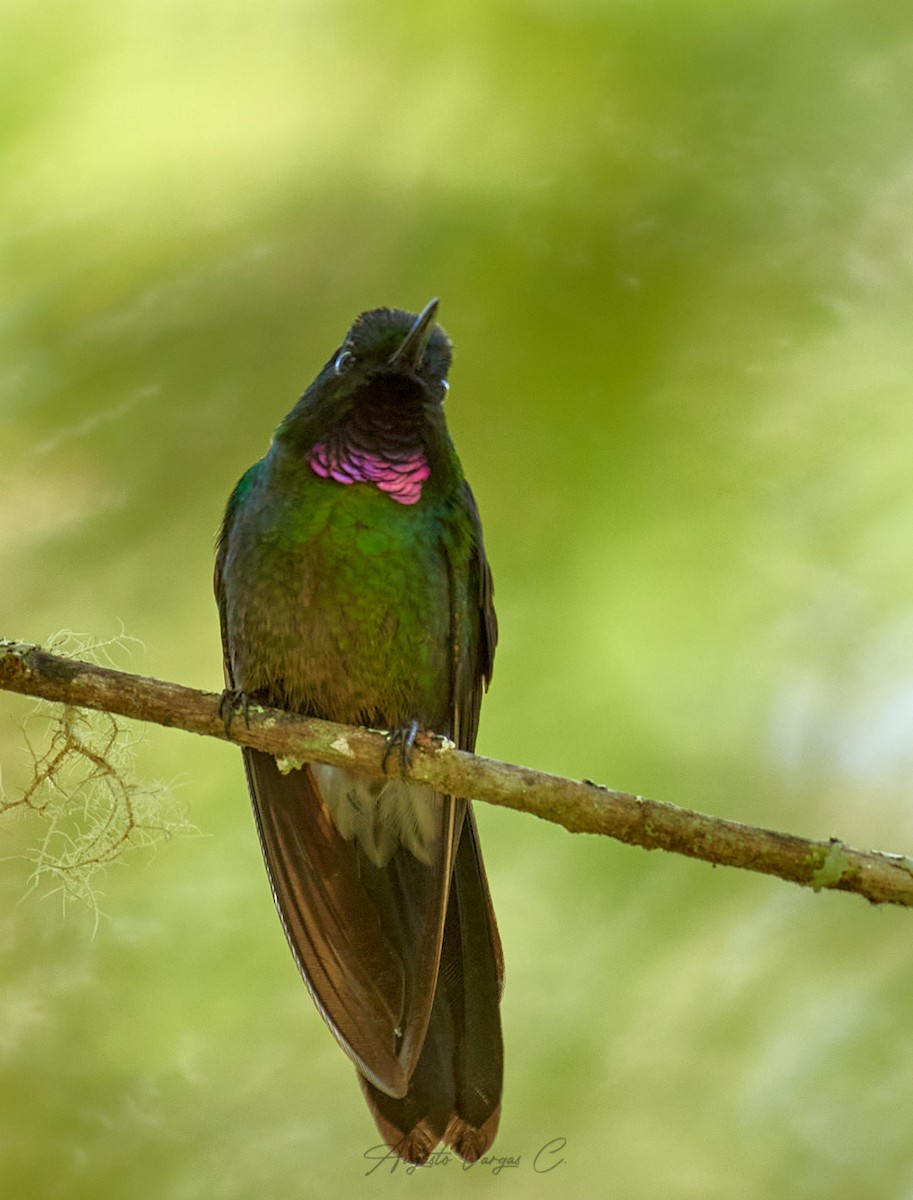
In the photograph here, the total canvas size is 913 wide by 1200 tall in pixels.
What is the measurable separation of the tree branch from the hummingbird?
355mm

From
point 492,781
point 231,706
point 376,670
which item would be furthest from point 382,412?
point 492,781

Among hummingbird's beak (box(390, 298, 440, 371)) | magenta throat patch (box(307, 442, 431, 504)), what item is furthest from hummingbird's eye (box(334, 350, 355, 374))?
magenta throat patch (box(307, 442, 431, 504))

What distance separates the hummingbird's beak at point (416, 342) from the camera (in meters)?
Answer: 3.07

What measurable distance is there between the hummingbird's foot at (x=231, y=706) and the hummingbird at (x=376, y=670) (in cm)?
33

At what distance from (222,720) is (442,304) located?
147 cm

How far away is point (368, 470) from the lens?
313 centimetres

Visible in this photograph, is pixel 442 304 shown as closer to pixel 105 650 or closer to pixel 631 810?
pixel 105 650

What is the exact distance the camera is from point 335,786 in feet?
10.9

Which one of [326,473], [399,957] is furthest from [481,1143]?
[326,473]

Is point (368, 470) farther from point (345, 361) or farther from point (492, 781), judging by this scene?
point (492, 781)

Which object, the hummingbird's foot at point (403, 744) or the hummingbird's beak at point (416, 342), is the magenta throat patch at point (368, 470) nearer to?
the hummingbird's beak at point (416, 342)

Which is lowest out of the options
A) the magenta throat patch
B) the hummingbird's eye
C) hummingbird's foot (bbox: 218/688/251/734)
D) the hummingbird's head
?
hummingbird's foot (bbox: 218/688/251/734)

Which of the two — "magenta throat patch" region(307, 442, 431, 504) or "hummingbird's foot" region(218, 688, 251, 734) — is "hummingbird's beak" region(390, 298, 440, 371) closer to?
"magenta throat patch" region(307, 442, 431, 504)

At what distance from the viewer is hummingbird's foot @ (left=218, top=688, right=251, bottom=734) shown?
8.72ft
